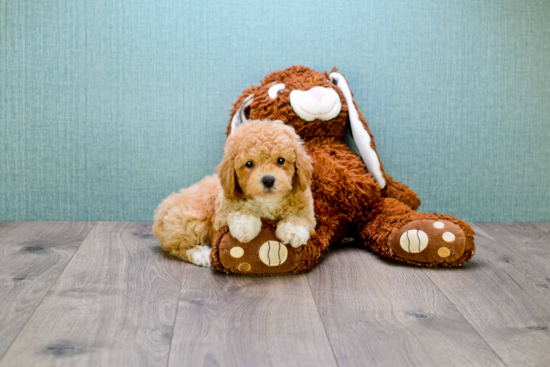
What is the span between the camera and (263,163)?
142 cm

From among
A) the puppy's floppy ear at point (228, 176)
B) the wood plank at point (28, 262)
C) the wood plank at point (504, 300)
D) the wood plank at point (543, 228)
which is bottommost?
the wood plank at point (28, 262)

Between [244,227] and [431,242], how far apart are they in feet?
1.85

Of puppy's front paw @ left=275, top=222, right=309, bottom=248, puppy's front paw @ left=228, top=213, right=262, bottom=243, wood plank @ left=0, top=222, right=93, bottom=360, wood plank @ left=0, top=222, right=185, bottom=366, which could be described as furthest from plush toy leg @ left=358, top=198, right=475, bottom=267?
wood plank @ left=0, top=222, right=93, bottom=360

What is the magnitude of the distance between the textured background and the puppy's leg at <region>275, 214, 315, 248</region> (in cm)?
65

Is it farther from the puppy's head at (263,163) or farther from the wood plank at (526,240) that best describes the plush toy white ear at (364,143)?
the wood plank at (526,240)

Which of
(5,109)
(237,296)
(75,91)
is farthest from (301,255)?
(5,109)

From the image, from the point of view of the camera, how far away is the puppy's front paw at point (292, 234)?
147 centimetres

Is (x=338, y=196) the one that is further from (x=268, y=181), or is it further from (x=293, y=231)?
(x=268, y=181)

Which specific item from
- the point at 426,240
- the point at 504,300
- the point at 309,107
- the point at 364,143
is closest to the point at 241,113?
the point at 309,107

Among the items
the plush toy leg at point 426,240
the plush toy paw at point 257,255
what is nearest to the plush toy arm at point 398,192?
the plush toy leg at point 426,240

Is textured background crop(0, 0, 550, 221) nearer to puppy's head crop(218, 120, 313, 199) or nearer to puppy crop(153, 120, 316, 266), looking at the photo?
puppy crop(153, 120, 316, 266)

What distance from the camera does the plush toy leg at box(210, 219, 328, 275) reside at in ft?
4.83

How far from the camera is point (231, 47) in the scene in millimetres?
1983

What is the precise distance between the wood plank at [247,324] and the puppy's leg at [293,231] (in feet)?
0.35
